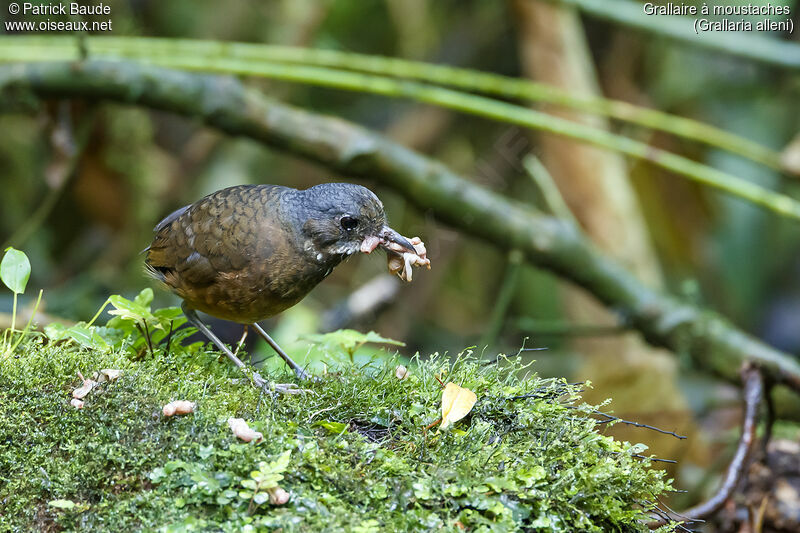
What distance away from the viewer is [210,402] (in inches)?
74.7

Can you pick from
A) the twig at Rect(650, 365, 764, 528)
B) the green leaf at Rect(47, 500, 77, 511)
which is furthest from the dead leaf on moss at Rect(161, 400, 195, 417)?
the twig at Rect(650, 365, 764, 528)

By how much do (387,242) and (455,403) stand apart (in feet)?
2.25

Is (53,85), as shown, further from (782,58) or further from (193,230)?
(782,58)

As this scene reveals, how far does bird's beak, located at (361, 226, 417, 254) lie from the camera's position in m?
2.37

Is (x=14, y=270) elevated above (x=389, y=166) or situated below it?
below

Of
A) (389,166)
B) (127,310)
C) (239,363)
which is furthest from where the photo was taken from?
(389,166)

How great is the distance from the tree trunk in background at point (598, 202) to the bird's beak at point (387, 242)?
10.1 ft

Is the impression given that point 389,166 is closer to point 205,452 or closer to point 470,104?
point 470,104

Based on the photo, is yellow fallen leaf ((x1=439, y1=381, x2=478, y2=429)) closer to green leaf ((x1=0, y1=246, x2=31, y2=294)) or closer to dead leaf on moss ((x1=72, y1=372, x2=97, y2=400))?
dead leaf on moss ((x1=72, y1=372, x2=97, y2=400))

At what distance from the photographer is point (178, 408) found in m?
1.80

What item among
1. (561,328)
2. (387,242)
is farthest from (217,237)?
(561,328)

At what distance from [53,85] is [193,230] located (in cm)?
203

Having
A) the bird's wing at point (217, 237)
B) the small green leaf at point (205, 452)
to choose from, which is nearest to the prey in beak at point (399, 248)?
the bird's wing at point (217, 237)

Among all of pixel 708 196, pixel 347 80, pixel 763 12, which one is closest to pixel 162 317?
pixel 347 80
